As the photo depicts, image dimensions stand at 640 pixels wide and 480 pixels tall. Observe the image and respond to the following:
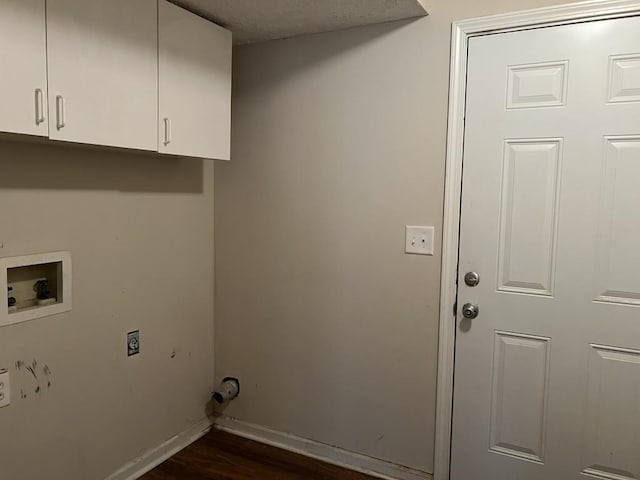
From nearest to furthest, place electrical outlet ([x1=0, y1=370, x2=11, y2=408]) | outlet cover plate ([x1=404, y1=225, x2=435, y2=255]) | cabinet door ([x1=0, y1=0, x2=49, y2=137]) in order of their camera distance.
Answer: cabinet door ([x1=0, y1=0, x2=49, y2=137]) → electrical outlet ([x1=0, y1=370, x2=11, y2=408]) → outlet cover plate ([x1=404, y1=225, x2=435, y2=255])

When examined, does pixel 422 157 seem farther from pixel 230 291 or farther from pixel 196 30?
pixel 230 291

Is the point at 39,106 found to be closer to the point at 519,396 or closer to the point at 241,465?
the point at 241,465

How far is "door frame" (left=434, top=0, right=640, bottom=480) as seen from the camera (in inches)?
73.9

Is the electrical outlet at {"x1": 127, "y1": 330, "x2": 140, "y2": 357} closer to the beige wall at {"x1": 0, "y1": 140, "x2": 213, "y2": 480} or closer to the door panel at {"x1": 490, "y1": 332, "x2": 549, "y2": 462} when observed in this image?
the beige wall at {"x1": 0, "y1": 140, "x2": 213, "y2": 480}

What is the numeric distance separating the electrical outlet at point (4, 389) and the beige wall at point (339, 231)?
113 centimetres

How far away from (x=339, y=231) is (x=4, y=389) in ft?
4.85

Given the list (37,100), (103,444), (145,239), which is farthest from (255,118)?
(103,444)

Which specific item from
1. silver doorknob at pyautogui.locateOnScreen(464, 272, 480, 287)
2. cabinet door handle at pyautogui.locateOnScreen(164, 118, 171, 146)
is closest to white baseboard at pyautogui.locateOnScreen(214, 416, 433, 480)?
silver doorknob at pyautogui.locateOnScreen(464, 272, 480, 287)

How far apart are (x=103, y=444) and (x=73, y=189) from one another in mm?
1108

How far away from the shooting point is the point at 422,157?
85.9 inches

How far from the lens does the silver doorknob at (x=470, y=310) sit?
2.12 metres

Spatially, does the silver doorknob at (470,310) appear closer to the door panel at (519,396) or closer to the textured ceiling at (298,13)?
the door panel at (519,396)

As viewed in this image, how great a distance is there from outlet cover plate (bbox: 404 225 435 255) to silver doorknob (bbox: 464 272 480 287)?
182 mm

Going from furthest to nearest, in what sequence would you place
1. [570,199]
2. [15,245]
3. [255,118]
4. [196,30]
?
[255,118] < [196,30] < [570,199] < [15,245]
